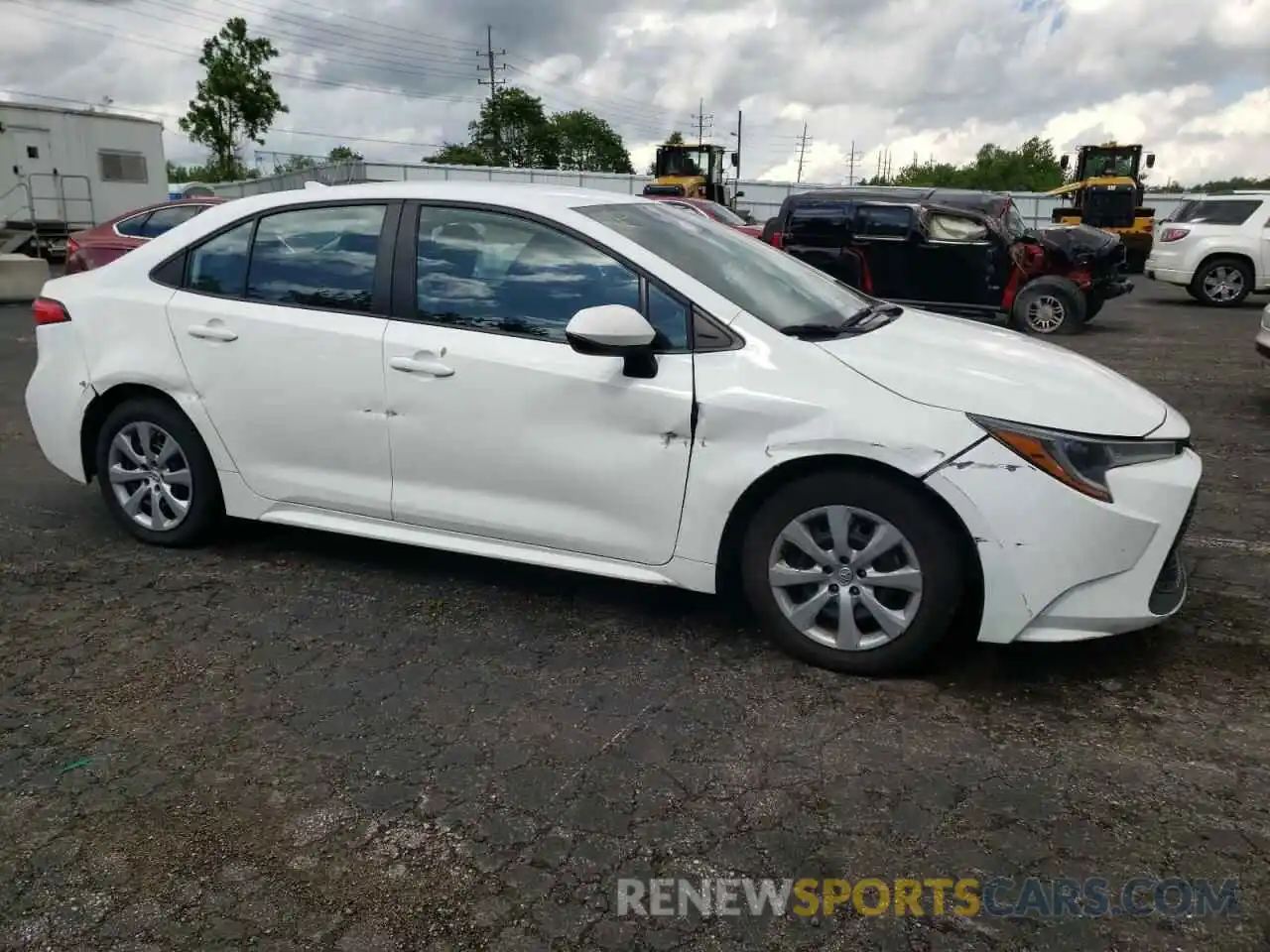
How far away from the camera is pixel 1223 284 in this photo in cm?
1631

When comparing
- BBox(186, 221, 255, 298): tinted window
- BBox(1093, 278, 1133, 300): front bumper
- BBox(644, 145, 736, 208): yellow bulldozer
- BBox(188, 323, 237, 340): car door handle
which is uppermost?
BBox(644, 145, 736, 208): yellow bulldozer

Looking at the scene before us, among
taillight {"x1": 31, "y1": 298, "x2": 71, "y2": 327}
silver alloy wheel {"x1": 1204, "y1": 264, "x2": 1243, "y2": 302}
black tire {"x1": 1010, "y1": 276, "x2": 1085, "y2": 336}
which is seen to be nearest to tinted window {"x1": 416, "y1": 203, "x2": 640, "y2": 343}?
taillight {"x1": 31, "y1": 298, "x2": 71, "y2": 327}

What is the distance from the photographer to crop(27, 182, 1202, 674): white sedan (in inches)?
125

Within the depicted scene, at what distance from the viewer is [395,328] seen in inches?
153

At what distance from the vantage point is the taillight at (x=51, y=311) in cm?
458

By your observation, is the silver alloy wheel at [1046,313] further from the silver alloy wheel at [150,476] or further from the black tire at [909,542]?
the silver alloy wheel at [150,476]

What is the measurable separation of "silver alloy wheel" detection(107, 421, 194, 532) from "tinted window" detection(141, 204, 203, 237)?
29.5ft

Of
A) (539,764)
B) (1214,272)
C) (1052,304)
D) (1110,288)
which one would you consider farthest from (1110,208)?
(539,764)

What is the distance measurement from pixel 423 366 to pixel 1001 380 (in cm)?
202

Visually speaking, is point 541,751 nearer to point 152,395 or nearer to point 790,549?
point 790,549

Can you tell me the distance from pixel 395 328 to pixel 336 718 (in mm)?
1480

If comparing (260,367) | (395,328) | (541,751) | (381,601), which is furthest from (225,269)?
(541,751)

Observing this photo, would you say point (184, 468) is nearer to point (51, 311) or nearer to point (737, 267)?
point (51, 311)

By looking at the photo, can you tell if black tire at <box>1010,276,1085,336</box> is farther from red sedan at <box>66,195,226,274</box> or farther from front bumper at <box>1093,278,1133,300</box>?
red sedan at <box>66,195,226,274</box>
